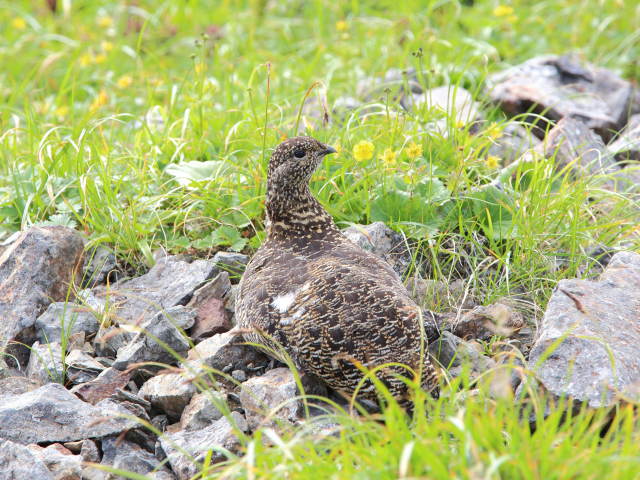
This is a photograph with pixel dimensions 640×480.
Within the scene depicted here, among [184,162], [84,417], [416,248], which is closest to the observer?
[84,417]

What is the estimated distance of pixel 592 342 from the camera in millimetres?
3975

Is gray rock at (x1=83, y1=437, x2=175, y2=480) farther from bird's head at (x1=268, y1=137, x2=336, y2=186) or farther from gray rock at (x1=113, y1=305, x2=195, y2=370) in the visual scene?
bird's head at (x1=268, y1=137, x2=336, y2=186)

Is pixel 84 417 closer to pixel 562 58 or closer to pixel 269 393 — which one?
pixel 269 393

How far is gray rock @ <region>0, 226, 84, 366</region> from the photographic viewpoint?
5.06 meters

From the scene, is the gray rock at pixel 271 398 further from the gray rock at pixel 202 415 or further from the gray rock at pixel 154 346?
the gray rock at pixel 154 346

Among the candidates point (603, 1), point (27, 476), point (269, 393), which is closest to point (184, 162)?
point (269, 393)

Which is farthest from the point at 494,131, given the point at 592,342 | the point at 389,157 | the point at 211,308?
the point at 211,308

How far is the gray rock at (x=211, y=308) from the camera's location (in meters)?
4.98

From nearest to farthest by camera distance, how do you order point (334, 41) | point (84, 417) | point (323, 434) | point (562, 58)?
point (323, 434) < point (84, 417) < point (562, 58) < point (334, 41)

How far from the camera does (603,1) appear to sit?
9.20 metres

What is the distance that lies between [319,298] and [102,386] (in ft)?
4.52

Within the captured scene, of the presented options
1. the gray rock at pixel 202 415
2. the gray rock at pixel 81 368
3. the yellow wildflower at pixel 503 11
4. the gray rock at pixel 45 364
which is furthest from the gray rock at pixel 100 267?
the yellow wildflower at pixel 503 11

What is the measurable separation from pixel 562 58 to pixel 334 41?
2504 mm

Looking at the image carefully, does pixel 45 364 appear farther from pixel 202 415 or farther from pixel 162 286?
pixel 202 415
